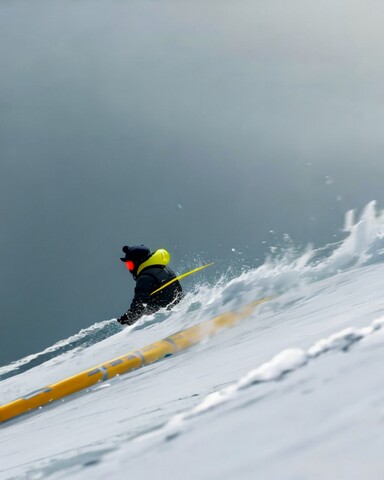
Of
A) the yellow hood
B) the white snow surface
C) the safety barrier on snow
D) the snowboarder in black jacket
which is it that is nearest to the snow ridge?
the white snow surface

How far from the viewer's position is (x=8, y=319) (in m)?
10.8

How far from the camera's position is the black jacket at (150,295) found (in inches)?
208

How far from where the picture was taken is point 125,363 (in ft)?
11.8

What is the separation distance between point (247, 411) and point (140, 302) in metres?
4.03

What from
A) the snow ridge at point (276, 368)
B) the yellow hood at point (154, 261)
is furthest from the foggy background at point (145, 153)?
the snow ridge at point (276, 368)

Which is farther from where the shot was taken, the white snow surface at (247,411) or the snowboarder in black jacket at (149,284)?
the snowboarder in black jacket at (149,284)

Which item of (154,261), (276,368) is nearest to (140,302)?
(154,261)

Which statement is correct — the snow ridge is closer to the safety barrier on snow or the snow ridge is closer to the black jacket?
the safety barrier on snow

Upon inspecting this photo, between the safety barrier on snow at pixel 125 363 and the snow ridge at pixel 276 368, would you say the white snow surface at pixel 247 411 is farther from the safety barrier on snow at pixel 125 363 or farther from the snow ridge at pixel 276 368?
the safety barrier on snow at pixel 125 363

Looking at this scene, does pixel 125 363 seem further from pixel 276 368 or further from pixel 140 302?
A: pixel 276 368

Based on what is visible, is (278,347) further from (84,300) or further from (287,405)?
(84,300)

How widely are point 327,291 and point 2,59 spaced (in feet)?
35.5

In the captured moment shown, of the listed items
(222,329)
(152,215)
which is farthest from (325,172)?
(222,329)

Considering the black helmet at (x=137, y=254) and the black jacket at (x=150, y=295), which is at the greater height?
the black helmet at (x=137, y=254)
